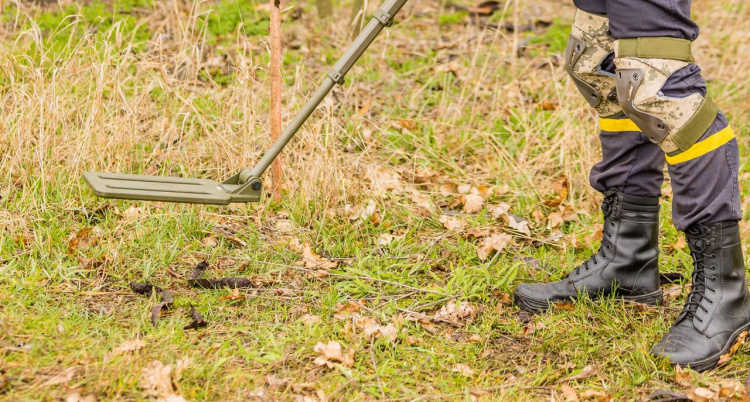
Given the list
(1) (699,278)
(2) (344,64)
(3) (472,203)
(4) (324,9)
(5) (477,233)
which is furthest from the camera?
(4) (324,9)

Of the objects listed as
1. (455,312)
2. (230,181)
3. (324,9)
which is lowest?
(455,312)

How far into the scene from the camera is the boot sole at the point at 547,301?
270 cm

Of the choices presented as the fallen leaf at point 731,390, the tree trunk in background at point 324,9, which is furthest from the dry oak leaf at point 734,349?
the tree trunk in background at point 324,9

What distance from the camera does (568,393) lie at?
7.30ft

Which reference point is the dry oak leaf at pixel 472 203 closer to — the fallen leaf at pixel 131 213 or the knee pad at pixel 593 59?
the knee pad at pixel 593 59

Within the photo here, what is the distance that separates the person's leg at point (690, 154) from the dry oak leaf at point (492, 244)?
0.89 m

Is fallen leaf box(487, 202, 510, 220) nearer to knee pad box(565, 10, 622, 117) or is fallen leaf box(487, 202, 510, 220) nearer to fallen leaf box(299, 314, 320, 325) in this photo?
knee pad box(565, 10, 622, 117)

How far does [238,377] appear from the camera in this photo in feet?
7.21

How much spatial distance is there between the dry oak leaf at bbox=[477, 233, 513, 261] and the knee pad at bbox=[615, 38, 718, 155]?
40.8 inches

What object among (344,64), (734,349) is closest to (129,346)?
(344,64)

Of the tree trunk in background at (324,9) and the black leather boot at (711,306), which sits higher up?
the tree trunk in background at (324,9)

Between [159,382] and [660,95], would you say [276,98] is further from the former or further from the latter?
[660,95]

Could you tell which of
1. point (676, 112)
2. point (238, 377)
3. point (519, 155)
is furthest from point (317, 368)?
point (519, 155)

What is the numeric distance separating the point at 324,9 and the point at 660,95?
11.6 feet
